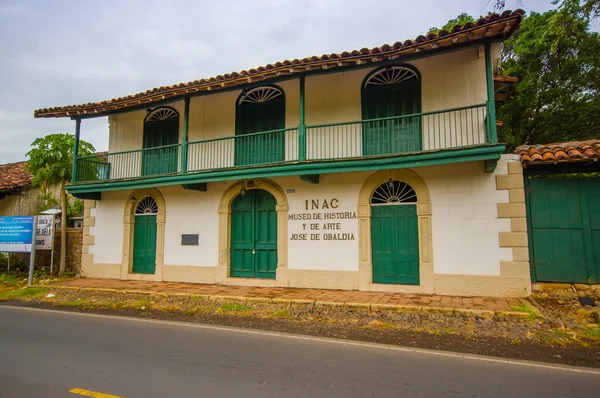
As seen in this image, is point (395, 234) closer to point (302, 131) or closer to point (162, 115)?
point (302, 131)

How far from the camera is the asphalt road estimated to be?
371cm

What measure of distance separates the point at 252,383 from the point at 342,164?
5632mm

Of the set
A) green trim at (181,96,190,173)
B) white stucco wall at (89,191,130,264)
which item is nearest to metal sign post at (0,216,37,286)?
white stucco wall at (89,191,130,264)

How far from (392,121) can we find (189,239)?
261 inches

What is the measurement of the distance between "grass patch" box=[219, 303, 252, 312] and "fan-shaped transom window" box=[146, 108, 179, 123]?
6.58m

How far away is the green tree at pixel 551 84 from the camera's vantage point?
1383 cm

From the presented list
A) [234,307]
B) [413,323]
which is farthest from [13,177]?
[413,323]

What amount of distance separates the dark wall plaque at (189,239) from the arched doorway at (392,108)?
5486 mm

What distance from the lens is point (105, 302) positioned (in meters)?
8.86

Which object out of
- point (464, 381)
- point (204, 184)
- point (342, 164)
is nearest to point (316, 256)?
point (342, 164)

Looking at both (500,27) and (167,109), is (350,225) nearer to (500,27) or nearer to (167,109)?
(500,27)

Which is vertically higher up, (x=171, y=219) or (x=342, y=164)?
(x=342, y=164)

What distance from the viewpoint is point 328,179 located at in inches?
372

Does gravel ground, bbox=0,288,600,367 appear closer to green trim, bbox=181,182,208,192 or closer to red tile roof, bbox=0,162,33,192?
green trim, bbox=181,182,208,192
